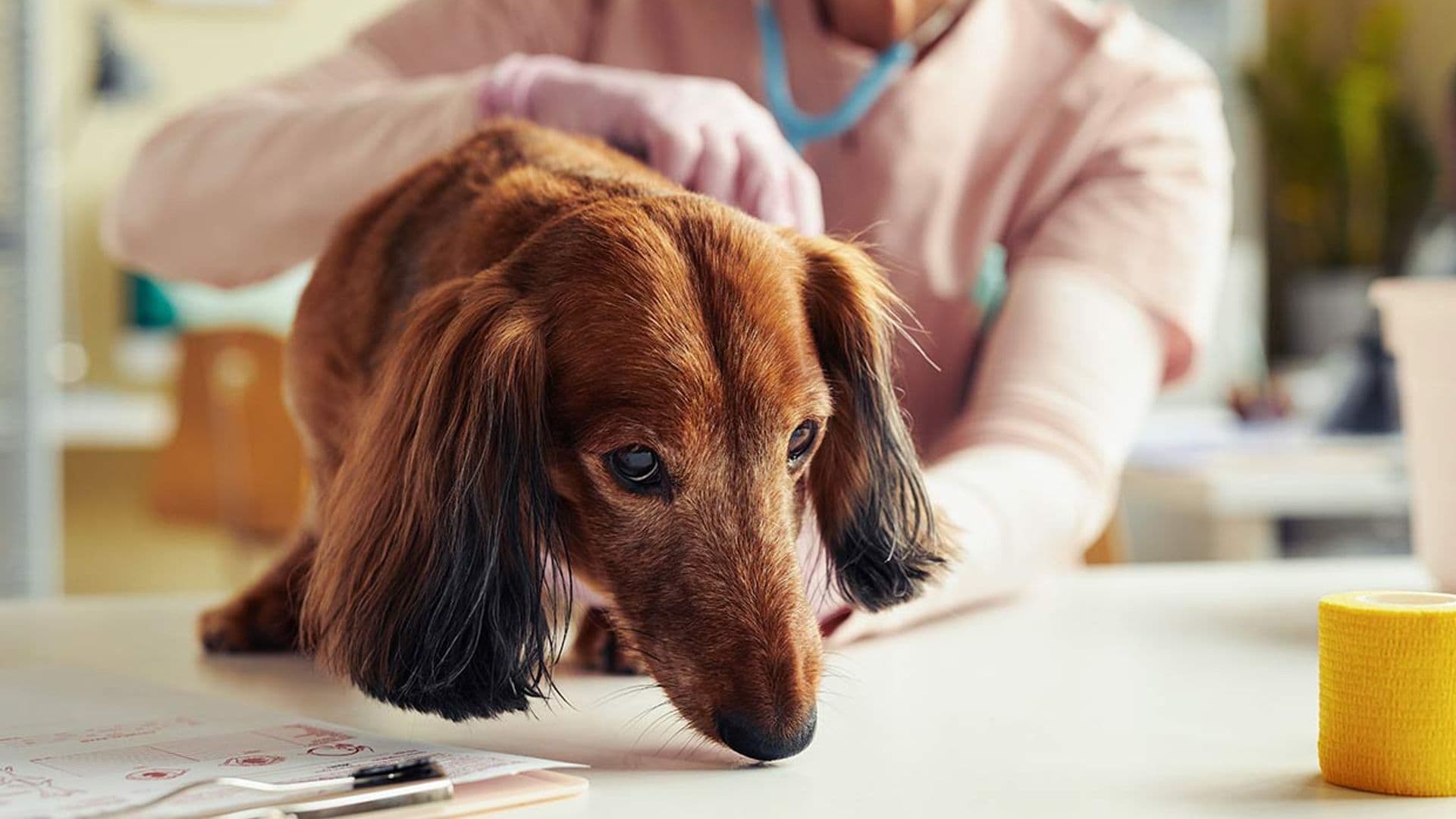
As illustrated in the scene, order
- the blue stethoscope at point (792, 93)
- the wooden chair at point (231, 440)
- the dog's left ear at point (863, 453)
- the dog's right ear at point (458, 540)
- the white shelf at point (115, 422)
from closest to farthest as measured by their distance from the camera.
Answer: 1. the dog's right ear at point (458, 540)
2. the dog's left ear at point (863, 453)
3. the blue stethoscope at point (792, 93)
4. the white shelf at point (115, 422)
5. the wooden chair at point (231, 440)

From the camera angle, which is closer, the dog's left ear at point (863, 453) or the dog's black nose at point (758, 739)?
the dog's black nose at point (758, 739)

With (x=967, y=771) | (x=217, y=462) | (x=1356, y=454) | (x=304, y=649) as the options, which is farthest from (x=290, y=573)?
(x=217, y=462)

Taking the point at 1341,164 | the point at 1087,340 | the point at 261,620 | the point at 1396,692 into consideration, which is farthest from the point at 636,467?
the point at 1341,164

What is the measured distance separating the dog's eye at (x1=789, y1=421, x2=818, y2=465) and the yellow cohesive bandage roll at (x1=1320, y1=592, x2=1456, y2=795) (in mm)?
274

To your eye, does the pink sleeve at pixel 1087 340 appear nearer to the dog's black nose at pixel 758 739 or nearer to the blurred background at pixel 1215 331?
the dog's black nose at pixel 758 739

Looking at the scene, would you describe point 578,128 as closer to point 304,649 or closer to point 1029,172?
point 304,649

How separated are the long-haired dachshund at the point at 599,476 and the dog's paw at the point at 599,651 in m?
0.16

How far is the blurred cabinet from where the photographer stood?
2.53 meters

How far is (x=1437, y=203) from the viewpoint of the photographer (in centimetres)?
569

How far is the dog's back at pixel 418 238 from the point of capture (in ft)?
3.02

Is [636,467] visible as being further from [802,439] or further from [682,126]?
[682,126]

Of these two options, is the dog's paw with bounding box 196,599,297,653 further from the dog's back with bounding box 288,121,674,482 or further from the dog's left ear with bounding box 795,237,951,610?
the dog's left ear with bounding box 795,237,951,610


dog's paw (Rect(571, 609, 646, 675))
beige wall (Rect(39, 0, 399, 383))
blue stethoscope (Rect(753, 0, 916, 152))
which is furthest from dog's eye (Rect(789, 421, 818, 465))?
beige wall (Rect(39, 0, 399, 383))

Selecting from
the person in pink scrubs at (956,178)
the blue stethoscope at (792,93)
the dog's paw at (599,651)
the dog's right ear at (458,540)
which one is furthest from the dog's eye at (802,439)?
the blue stethoscope at (792,93)
